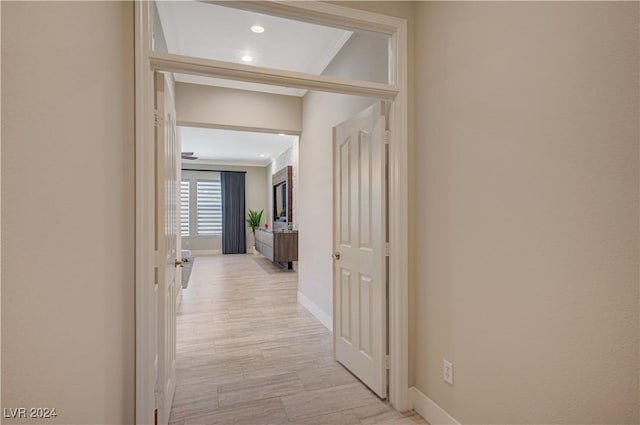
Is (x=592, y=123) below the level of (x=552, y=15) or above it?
below

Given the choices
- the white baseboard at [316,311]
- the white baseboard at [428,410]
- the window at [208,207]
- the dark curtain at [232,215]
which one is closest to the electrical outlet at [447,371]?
the white baseboard at [428,410]

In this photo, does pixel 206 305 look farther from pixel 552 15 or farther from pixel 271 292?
pixel 552 15

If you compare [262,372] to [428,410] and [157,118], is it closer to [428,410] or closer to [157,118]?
[428,410]

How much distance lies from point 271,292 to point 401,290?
11.4ft

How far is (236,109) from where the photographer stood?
13.2 ft

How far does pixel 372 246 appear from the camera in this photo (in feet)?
7.50

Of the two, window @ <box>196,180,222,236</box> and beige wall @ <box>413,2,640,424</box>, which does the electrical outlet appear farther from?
window @ <box>196,180,222,236</box>

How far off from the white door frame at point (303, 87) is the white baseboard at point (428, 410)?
0.18 feet

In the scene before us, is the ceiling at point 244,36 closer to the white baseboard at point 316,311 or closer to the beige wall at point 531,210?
the beige wall at point 531,210

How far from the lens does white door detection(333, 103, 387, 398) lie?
2.19 meters

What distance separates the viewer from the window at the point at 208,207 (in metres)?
10.1

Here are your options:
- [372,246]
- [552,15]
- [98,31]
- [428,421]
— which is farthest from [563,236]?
[98,31]

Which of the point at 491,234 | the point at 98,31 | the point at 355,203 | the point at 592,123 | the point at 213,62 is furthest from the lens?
the point at 355,203

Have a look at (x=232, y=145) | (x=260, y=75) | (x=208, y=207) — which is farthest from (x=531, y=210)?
(x=208, y=207)
